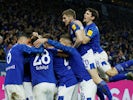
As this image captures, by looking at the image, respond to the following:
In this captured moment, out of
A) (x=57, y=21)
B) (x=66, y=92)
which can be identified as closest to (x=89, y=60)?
(x=66, y=92)

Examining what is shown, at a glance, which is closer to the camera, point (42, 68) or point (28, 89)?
point (42, 68)

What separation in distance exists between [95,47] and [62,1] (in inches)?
628

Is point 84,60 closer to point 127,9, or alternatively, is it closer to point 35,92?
point 35,92

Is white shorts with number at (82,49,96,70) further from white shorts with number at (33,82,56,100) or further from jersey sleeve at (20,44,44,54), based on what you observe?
jersey sleeve at (20,44,44,54)

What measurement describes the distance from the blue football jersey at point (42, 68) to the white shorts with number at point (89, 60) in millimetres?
941

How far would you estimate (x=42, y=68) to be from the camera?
797 centimetres

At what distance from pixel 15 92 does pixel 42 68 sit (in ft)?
2.09

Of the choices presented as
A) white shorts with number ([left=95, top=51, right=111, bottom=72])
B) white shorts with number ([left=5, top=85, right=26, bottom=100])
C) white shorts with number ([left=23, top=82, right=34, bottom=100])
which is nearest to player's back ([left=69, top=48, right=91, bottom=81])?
white shorts with number ([left=95, top=51, right=111, bottom=72])

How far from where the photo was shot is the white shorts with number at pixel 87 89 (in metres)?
8.41

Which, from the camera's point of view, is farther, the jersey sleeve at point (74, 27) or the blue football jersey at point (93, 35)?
the blue football jersey at point (93, 35)

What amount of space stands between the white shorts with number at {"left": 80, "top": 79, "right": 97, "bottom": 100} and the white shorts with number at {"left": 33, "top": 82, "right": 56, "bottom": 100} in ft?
2.11

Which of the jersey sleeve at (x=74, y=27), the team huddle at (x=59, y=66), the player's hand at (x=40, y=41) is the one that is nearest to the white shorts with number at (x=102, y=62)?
the team huddle at (x=59, y=66)

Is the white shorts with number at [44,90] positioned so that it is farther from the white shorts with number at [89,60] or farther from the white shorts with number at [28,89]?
the white shorts with number at [89,60]

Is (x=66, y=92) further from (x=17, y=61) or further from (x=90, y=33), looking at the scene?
(x=90, y=33)
